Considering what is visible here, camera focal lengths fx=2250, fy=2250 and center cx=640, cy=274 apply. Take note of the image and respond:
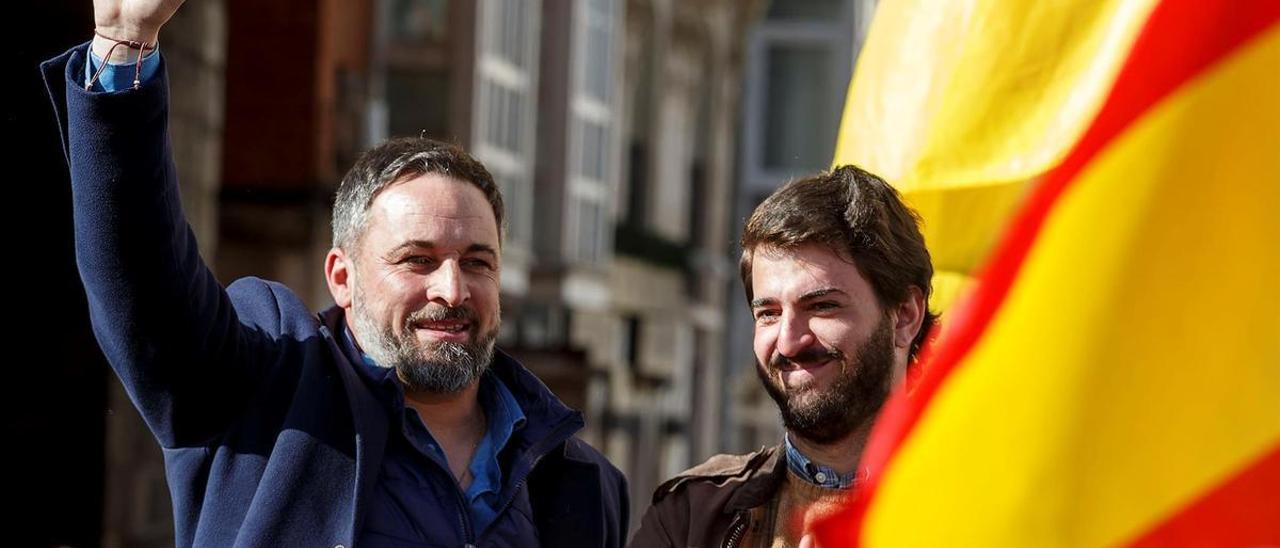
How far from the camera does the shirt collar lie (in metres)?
3.79

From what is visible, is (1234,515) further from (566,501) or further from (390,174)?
(390,174)

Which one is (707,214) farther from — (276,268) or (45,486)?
(45,486)

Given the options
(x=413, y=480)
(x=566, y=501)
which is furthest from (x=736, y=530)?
(x=413, y=480)

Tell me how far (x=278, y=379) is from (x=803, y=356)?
2.99ft

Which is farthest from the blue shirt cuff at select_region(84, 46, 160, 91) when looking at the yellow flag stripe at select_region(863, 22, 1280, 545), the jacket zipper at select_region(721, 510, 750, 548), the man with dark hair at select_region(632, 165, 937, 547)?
the yellow flag stripe at select_region(863, 22, 1280, 545)

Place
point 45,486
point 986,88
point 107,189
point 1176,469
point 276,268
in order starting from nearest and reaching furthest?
point 1176,469 < point 107,189 < point 986,88 < point 45,486 < point 276,268

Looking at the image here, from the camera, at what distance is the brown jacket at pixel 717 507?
151 inches

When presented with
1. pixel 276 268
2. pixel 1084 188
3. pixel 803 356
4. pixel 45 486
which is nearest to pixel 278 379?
pixel 803 356

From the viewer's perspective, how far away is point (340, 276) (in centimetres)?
412

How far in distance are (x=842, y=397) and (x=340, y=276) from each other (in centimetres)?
100

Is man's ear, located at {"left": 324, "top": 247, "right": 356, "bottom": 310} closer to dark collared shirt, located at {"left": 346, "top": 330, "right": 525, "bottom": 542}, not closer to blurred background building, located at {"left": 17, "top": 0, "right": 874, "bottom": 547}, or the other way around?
dark collared shirt, located at {"left": 346, "top": 330, "right": 525, "bottom": 542}

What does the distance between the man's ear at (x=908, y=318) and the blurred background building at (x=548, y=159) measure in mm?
779

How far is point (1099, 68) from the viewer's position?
160 inches

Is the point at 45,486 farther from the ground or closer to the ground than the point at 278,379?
closer to the ground
